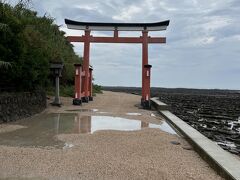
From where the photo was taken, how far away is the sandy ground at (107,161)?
5.75m

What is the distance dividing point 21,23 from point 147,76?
347 inches

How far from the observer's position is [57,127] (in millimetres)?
10945

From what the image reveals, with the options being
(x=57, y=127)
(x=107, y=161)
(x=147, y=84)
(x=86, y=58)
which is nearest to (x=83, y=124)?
(x=57, y=127)

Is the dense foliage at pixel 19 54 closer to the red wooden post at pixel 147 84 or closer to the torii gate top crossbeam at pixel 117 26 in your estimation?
the torii gate top crossbeam at pixel 117 26

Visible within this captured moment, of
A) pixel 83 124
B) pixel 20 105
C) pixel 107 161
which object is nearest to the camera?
pixel 107 161

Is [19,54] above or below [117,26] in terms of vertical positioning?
below

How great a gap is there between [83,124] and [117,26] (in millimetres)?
9834

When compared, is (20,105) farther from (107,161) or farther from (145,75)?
(145,75)

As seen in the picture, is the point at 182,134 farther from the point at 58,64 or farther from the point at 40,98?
the point at 58,64

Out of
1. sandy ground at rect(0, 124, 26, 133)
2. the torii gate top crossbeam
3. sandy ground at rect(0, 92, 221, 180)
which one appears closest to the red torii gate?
the torii gate top crossbeam

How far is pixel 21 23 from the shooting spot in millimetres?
12008

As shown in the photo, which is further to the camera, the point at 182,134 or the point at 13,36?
the point at 13,36

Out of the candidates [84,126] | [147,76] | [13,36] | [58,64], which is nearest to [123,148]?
[84,126]

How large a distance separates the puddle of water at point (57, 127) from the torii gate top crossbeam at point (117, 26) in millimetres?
7564
